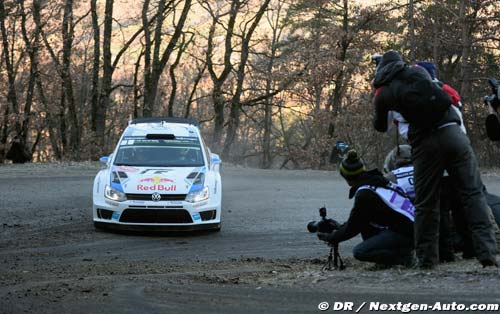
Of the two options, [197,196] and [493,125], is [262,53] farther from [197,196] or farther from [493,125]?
[493,125]

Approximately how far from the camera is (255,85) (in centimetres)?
4406

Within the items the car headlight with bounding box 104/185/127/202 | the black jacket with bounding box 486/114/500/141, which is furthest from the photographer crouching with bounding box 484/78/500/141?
the car headlight with bounding box 104/185/127/202

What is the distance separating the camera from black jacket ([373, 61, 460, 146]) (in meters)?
6.30

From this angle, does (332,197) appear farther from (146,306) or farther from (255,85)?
(255,85)

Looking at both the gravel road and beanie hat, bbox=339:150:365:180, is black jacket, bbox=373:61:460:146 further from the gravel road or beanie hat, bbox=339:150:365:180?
the gravel road

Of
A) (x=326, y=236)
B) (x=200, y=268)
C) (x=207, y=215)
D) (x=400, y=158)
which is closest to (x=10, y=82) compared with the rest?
(x=207, y=215)

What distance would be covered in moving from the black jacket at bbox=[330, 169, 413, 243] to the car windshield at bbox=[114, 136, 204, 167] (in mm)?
5941

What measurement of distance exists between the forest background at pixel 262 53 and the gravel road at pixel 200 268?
1945 cm

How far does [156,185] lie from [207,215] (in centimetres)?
95

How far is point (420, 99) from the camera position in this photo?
616 cm

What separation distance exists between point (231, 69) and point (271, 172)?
16130 millimetres

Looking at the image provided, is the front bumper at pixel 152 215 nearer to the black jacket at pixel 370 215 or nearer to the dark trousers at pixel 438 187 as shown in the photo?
the black jacket at pixel 370 215

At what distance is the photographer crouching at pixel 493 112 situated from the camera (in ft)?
22.2

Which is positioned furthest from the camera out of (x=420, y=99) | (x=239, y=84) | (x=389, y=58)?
(x=239, y=84)
